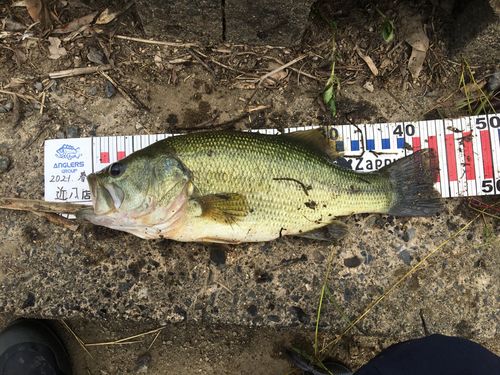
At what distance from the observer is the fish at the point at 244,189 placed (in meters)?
2.55

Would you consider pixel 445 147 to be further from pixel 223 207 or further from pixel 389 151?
pixel 223 207

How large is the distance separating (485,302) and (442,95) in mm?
2328

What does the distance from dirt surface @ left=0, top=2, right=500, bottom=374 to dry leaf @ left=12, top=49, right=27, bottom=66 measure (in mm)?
12

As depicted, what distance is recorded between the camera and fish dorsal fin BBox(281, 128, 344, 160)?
2.98 meters

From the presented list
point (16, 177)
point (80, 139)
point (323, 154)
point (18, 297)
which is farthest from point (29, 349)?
point (323, 154)

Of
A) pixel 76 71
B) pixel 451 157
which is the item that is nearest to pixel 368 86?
pixel 451 157

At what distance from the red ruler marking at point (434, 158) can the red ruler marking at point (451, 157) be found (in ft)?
0.45

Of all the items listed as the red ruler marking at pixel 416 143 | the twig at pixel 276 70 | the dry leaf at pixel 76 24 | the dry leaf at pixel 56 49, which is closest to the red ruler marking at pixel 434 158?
the red ruler marking at pixel 416 143

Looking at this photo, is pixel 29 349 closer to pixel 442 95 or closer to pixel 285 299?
pixel 285 299

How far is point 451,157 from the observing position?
3.24 metres

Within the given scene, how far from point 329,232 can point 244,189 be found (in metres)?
1.04

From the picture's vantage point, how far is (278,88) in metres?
3.34

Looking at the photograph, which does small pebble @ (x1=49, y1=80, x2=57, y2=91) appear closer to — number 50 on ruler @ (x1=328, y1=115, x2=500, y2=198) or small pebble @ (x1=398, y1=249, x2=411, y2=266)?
number 50 on ruler @ (x1=328, y1=115, x2=500, y2=198)

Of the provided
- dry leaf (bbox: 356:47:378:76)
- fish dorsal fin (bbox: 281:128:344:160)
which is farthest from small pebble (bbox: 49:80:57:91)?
dry leaf (bbox: 356:47:378:76)
